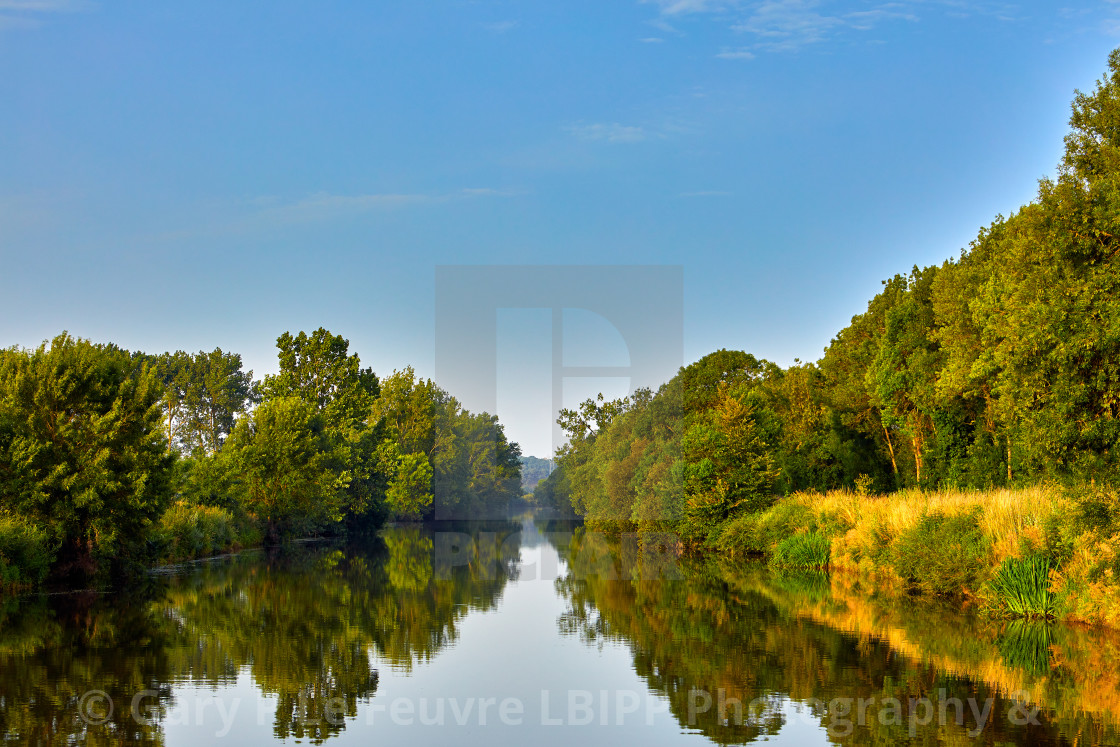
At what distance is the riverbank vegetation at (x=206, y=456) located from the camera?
96.7 ft

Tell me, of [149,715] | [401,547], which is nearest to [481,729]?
[149,715]

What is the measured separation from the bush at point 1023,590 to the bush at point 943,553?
169 centimetres

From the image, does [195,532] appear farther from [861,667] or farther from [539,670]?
[861,667]

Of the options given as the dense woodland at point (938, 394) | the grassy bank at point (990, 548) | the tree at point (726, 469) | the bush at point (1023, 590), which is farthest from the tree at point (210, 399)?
the bush at point (1023, 590)

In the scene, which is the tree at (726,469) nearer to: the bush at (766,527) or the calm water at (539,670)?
the bush at (766,527)

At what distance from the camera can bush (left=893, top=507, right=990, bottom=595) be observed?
25.2 meters

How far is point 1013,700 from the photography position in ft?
47.2

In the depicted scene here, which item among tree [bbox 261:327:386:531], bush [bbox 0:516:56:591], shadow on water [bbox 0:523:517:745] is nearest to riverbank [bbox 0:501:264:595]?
bush [bbox 0:516:56:591]

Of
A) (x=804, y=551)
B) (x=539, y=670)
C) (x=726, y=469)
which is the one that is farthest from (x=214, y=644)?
(x=726, y=469)

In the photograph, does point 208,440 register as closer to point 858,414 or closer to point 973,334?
point 858,414

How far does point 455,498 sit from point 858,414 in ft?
185

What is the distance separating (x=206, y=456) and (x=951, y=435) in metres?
A: 40.8

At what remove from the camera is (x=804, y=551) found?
124 feet

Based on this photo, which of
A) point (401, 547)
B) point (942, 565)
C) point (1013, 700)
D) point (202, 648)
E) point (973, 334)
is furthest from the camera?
point (401, 547)
